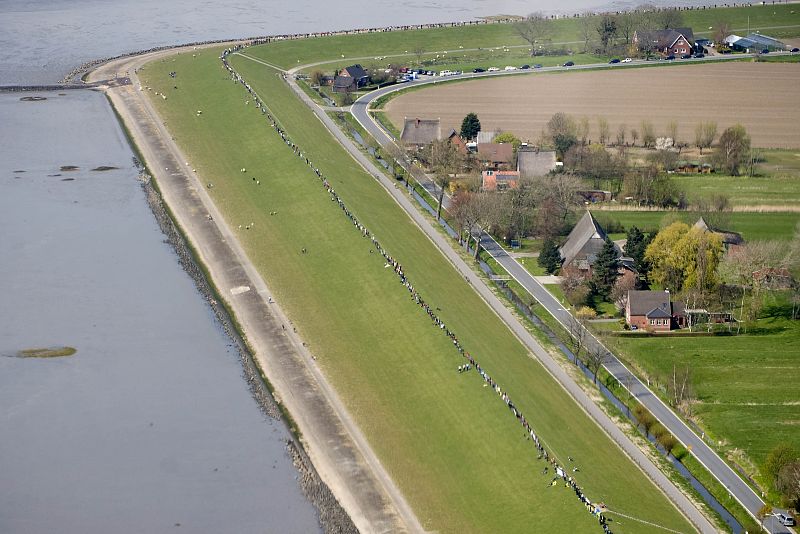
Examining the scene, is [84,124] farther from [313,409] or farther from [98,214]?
[313,409]

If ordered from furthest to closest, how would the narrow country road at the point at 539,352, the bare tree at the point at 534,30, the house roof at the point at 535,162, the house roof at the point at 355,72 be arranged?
the bare tree at the point at 534,30 → the house roof at the point at 355,72 → the house roof at the point at 535,162 → the narrow country road at the point at 539,352

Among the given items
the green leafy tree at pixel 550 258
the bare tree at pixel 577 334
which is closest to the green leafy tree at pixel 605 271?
the green leafy tree at pixel 550 258

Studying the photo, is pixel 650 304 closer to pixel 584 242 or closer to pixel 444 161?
pixel 584 242

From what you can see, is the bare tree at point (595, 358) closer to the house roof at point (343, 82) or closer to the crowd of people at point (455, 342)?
the crowd of people at point (455, 342)

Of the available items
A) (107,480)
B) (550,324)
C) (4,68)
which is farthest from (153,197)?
(4,68)

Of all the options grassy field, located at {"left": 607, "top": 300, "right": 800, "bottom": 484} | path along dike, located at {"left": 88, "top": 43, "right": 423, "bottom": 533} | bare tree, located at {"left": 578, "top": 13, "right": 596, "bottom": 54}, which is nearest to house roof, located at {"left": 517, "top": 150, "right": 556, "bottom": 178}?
path along dike, located at {"left": 88, "top": 43, "right": 423, "bottom": 533}

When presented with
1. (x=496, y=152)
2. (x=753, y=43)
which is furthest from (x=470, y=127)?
(x=753, y=43)
